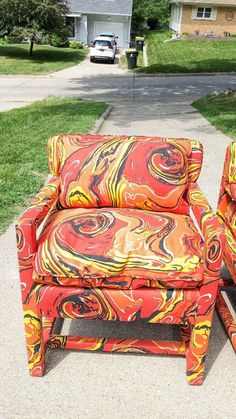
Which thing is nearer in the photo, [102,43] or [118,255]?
[118,255]

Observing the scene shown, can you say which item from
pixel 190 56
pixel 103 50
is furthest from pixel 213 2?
pixel 103 50

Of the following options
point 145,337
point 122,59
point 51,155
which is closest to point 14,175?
point 51,155

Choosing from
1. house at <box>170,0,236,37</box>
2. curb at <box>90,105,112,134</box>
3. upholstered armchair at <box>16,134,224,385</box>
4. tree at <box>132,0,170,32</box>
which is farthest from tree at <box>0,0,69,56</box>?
upholstered armchair at <box>16,134,224,385</box>

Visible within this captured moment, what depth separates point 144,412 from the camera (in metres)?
2.39

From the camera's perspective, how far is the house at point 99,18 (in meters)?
33.5

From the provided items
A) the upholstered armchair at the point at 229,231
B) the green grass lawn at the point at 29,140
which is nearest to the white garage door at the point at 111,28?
the green grass lawn at the point at 29,140

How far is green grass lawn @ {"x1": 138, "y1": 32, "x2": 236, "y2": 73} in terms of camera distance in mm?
21266

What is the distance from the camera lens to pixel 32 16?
78.1 ft

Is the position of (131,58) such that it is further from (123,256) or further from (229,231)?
(123,256)

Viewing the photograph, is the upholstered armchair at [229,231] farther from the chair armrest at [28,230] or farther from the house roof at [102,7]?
the house roof at [102,7]

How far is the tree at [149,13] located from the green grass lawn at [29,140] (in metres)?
32.0

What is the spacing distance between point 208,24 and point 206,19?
16.2 inches

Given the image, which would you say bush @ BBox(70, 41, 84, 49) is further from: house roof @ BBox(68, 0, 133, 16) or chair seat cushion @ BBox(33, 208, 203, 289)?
chair seat cushion @ BBox(33, 208, 203, 289)

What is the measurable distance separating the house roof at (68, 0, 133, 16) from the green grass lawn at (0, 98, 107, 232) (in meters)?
24.7
